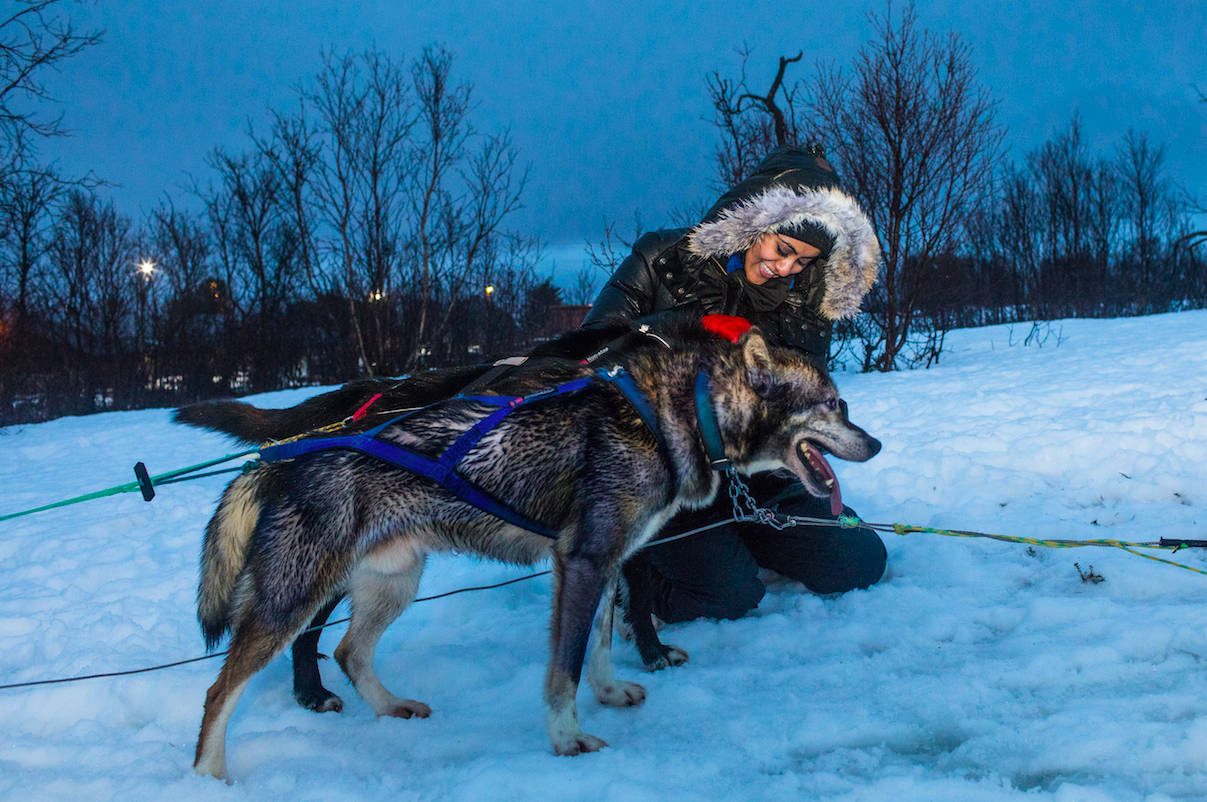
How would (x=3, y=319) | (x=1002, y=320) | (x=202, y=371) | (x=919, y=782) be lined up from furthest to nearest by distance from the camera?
(x=1002, y=320), (x=202, y=371), (x=3, y=319), (x=919, y=782)

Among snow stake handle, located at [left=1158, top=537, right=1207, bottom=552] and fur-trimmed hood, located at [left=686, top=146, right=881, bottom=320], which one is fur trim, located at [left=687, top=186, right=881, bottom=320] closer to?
fur-trimmed hood, located at [left=686, top=146, right=881, bottom=320]

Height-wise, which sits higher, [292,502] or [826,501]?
[292,502]

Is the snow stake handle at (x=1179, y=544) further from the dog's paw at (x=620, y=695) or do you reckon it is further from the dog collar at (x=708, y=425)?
the dog's paw at (x=620, y=695)

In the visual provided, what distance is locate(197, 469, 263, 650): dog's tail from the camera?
202 cm

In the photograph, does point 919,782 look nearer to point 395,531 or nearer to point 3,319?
point 395,531

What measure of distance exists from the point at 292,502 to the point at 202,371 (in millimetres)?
15497

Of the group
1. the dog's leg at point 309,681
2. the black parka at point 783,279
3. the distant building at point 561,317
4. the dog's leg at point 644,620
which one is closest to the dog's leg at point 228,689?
the dog's leg at point 309,681

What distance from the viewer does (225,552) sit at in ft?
6.72

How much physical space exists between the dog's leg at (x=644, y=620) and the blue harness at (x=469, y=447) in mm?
655

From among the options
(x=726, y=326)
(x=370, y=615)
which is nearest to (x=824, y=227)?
(x=726, y=326)

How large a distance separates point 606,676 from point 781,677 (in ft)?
1.95

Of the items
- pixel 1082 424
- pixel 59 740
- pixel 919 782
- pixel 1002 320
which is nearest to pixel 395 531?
pixel 59 740

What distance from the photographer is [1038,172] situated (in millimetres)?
23875

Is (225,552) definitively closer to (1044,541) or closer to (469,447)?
(469,447)
